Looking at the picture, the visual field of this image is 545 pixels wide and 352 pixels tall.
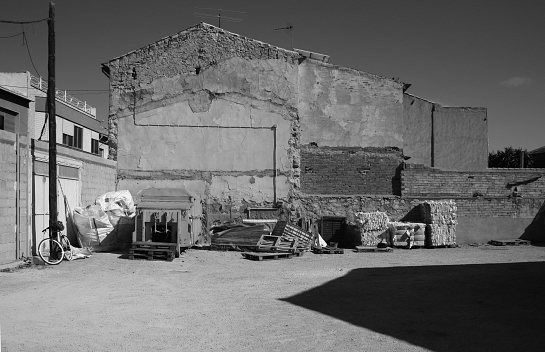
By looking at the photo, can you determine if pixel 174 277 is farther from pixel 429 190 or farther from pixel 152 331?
pixel 429 190

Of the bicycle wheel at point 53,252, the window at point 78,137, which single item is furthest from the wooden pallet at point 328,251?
the window at point 78,137

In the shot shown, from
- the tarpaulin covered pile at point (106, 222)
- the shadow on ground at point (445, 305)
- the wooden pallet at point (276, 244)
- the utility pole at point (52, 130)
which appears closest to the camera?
the shadow on ground at point (445, 305)

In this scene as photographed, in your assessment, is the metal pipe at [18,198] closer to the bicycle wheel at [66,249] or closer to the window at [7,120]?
the bicycle wheel at [66,249]

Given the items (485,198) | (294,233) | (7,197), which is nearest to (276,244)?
(294,233)

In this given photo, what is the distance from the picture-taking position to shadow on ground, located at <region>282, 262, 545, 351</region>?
6625 millimetres

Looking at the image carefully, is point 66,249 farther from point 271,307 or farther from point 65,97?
point 65,97

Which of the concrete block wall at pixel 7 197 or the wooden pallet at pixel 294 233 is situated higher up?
the concrete block wall at pixel 7 197

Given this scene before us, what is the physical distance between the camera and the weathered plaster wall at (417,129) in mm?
26328

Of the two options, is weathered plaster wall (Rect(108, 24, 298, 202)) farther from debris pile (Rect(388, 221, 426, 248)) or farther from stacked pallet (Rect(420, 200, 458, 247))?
stacked pallet (Rect(420, 200, 458, 247))

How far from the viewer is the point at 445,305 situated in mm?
8570

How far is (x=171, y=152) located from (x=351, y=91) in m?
8.09

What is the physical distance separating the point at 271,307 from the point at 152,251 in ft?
23.3

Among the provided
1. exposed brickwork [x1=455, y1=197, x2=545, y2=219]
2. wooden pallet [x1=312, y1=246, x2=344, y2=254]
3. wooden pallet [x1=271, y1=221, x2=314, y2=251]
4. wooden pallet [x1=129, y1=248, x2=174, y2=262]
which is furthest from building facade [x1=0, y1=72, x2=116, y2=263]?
exposed brickwork [x1=455, y1=197, x2=545, y2=219]

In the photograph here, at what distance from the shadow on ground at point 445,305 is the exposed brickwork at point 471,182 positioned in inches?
345
